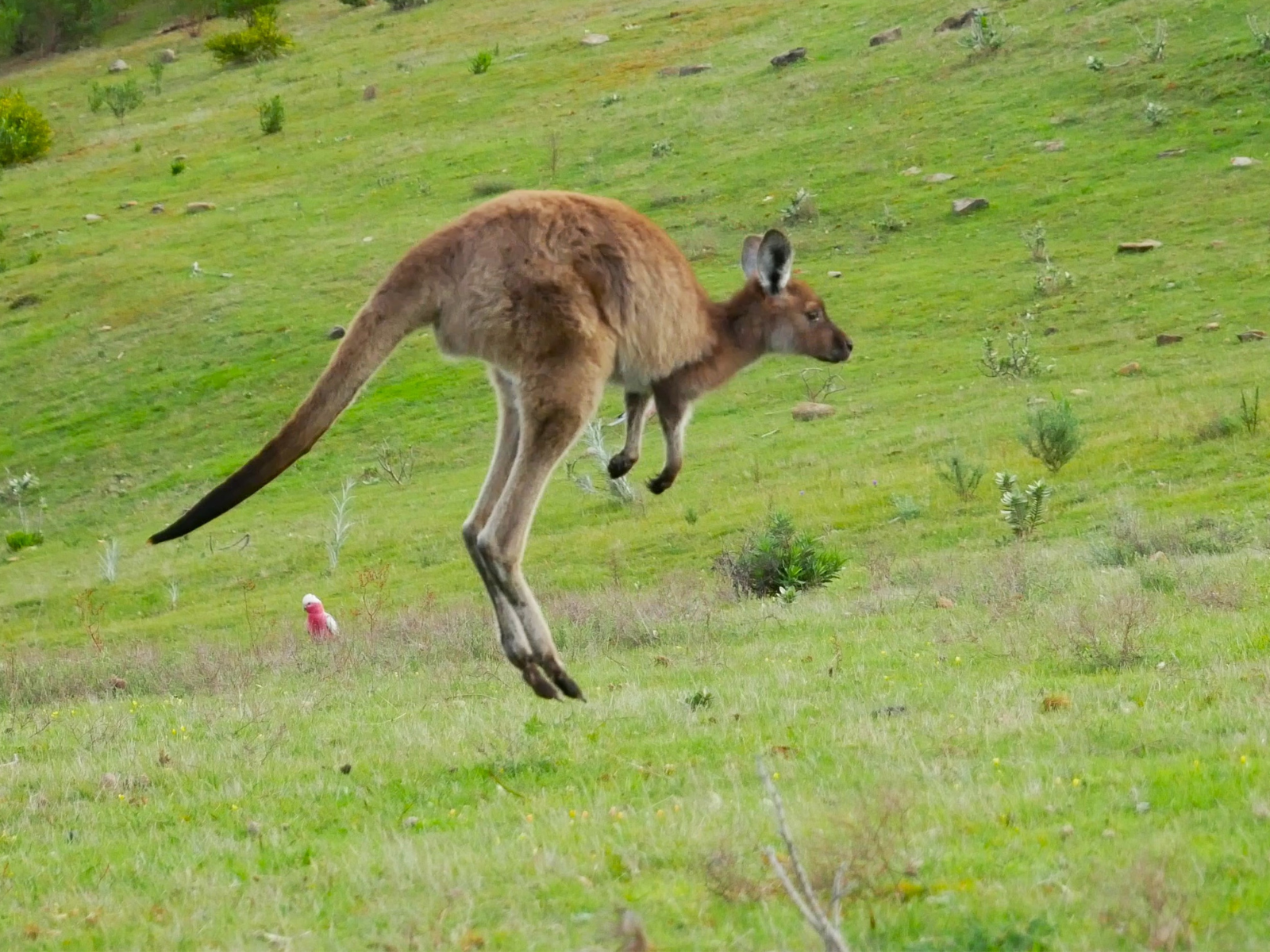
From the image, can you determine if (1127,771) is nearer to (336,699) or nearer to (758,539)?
(336,699)

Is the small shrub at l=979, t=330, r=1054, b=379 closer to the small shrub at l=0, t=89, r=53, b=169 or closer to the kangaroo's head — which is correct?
the kangaroo's head

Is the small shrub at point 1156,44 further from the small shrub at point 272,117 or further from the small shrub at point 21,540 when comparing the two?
the small shrub at point 272,117

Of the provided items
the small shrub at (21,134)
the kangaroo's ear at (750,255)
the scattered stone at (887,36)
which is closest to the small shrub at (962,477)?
the kangaroo's ear at (750,255)

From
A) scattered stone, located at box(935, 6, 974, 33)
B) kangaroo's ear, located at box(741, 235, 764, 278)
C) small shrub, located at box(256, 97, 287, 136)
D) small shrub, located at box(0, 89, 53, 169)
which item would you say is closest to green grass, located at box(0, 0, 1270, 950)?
small shrub, located at box(256, 97, 287, 136)

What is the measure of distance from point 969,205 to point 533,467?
927 inches

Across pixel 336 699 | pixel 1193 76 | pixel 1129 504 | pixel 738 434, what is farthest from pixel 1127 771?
pixel 1193 76

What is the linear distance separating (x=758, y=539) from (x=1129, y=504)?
12.0 feet

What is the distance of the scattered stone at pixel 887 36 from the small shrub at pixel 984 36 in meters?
2.39

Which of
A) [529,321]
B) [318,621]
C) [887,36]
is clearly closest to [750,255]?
[529,321]

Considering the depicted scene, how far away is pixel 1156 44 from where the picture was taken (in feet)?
106

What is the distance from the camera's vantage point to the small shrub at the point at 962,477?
17.0 m

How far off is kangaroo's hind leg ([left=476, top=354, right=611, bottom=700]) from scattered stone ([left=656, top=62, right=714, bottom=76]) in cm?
3616

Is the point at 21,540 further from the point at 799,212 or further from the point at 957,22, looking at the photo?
the point at 957,22

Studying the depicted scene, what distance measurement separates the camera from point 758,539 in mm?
14070
